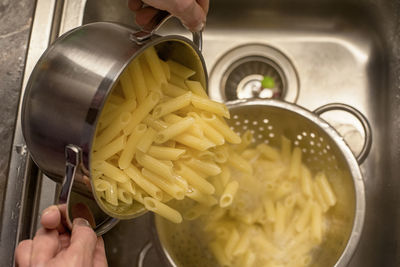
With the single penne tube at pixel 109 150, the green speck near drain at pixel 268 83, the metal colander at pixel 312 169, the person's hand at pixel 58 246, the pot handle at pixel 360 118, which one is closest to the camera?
the person's hand at pixel 58 246

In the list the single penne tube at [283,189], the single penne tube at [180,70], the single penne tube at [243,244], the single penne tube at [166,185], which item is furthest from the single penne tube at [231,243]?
the single penne tube at [180,70]

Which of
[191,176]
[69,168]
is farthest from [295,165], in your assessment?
[69,168]

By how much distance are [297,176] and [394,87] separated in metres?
0.27

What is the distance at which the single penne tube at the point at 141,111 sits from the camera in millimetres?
667

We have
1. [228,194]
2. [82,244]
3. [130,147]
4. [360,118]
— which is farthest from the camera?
[360,118]

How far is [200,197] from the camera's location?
74 centimetres

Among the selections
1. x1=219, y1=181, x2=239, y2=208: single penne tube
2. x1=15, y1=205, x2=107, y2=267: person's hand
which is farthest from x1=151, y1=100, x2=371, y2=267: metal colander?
x1=15, y1=205, x2=107, y2=267: person's hand

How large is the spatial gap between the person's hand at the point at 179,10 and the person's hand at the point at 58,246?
30 cm

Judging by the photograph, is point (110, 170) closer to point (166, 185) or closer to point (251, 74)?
point (166, 185)

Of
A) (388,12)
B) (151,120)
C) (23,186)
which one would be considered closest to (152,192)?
(151,120)

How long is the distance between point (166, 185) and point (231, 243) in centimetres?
23

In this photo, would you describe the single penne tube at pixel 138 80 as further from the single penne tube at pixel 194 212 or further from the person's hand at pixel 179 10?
the single penne tube at pixel 194 212

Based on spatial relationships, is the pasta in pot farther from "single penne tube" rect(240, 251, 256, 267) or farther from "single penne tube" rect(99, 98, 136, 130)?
"single penne tube" rect(240, 251, 256, 267)

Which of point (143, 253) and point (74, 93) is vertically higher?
point (74, 93)
